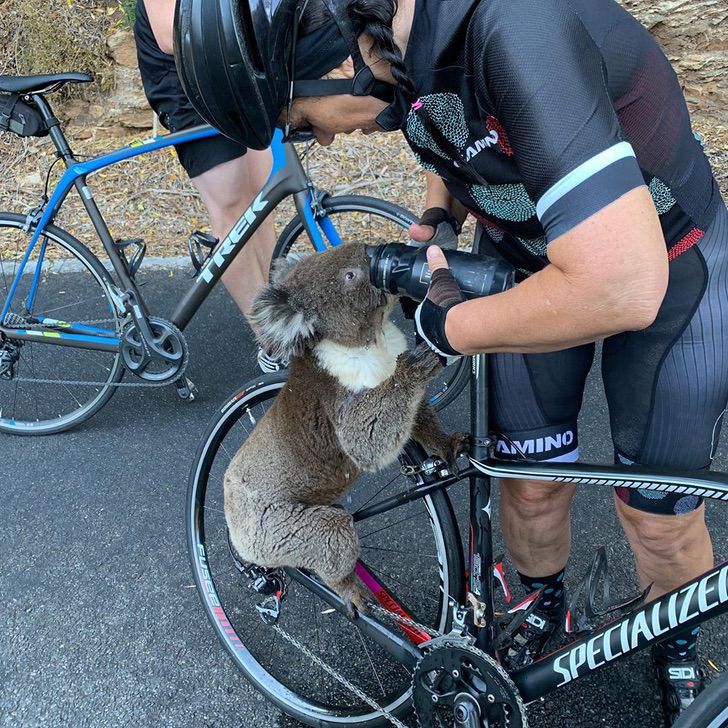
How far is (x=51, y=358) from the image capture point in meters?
4.75

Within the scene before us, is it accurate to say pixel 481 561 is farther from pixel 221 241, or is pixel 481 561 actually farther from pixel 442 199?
pixel 221 241

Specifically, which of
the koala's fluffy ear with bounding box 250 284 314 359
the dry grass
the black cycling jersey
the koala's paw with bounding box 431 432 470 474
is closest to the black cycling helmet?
the black cycling jersey

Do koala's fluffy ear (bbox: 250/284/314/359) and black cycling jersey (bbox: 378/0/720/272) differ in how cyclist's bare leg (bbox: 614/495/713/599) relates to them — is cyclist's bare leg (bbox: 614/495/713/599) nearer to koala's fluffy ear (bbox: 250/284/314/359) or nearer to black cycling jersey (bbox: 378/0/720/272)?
black cycling jersey (bbox: 378/0/720/272)

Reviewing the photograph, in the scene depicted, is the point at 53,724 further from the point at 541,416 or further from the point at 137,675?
the point at 541,416

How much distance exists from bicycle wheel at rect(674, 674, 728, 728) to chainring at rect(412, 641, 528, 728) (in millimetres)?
444

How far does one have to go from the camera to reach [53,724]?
8.77 feet

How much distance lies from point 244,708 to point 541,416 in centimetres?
155

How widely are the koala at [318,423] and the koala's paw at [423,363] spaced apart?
0.17 metres

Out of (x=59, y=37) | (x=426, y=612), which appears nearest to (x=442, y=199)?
(x=426, y=612)

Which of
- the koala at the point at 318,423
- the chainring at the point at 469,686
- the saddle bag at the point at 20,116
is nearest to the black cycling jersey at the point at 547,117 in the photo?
the koala at the point at 318,423

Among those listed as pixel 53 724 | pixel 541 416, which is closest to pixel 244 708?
pixel 53 724

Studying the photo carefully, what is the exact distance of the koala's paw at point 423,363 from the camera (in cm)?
208

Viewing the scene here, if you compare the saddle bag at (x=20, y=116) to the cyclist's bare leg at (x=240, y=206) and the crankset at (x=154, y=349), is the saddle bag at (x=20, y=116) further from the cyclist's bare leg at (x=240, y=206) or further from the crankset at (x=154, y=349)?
the crankset at (x=154, y=349)

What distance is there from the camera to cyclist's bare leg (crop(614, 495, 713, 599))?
212 cm
